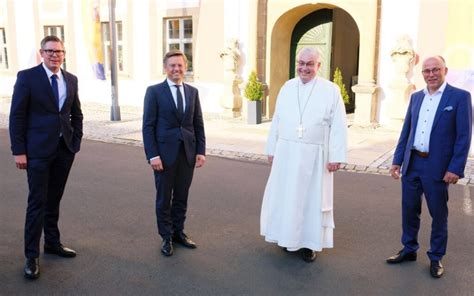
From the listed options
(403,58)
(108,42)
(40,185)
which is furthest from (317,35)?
(40,185)

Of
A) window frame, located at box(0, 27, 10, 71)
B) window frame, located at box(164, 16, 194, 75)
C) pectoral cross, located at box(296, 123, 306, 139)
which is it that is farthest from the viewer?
window frame, located at box(0, 27, 10, 71)

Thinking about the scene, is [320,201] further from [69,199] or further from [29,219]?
[69,199]

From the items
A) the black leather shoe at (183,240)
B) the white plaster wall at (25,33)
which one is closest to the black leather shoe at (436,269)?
the black leather shoe at (183,240)

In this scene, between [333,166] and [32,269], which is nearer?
[32,269]

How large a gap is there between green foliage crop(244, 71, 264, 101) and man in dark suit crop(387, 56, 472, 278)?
9201 mm

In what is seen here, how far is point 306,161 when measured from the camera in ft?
13.2

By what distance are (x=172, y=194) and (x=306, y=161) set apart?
132 cm

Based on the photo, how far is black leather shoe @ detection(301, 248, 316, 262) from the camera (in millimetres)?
4105

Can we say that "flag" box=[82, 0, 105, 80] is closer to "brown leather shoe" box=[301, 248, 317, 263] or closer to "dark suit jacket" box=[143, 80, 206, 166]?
"dark suit jacket" box=[143, 80, 206, 166]

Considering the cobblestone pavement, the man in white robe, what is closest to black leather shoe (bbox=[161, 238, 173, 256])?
the man in white robe

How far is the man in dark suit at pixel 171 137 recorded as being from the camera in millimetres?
4078

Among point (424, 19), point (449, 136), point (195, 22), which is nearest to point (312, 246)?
point (449, 136)

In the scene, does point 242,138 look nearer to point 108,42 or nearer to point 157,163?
point 157,163

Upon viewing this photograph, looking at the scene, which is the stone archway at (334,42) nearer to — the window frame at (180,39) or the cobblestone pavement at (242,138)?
the cobblestone pavement at (242,138)
